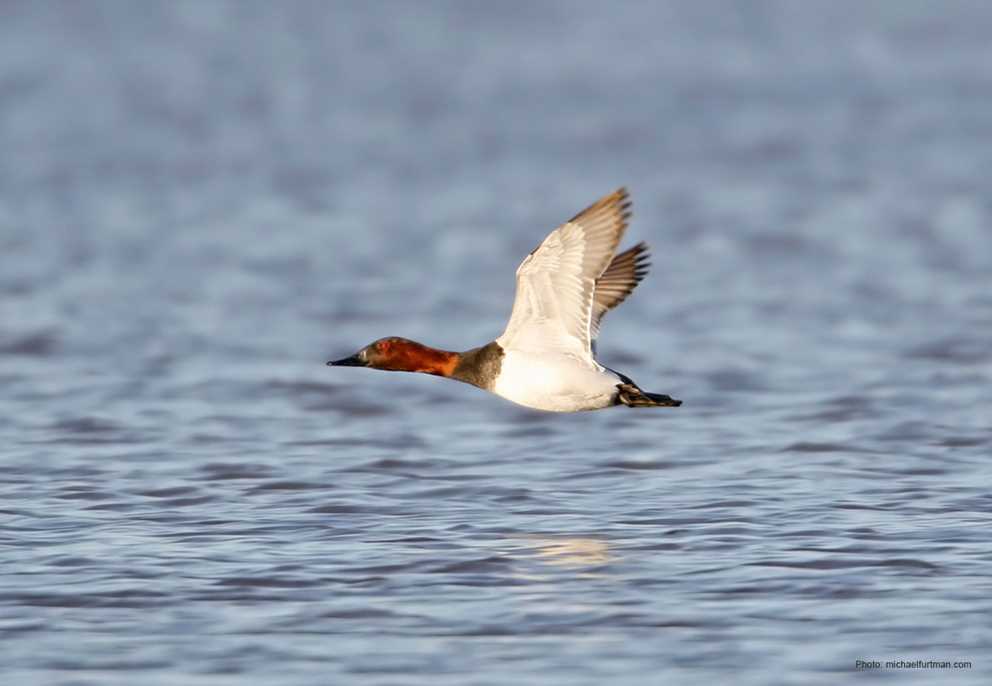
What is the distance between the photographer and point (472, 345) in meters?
15.7

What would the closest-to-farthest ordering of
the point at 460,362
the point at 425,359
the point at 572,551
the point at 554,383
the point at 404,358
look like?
the point at 572,551 → the point at 554,383 → the point at 460,362 → the point at 425,359 → the point at 404,358

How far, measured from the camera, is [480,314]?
1702 cm

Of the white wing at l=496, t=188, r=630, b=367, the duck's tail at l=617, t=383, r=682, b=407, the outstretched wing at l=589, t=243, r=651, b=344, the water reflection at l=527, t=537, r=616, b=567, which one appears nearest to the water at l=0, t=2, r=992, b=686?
the water reflection at l=527, t=537, r=616, b=567

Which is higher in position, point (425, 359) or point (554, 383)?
point (425, 359)

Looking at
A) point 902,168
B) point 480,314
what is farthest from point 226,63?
point 480,314

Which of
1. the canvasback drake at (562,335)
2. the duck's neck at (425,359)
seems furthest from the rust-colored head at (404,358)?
the canvasback drake at (562,335)

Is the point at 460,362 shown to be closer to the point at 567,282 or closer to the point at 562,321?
the point at 562,321

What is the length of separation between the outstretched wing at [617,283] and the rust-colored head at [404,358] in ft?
2.72

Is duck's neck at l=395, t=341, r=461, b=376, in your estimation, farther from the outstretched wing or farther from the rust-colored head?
the outstretched wing

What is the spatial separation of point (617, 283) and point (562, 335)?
0.86 m

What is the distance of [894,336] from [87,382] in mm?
6216

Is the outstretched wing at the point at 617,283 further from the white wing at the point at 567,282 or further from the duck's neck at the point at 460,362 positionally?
the duck's neck at the point at 460,362

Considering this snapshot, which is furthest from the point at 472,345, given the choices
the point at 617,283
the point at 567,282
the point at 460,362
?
the point at 567,282

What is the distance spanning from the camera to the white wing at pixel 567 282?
391 inches
